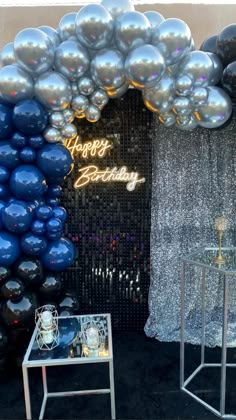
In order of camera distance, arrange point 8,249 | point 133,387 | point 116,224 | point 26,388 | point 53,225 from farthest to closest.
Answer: point 116,224 → point 133,387 → point 53,225 → point 8,249 → point 26,388

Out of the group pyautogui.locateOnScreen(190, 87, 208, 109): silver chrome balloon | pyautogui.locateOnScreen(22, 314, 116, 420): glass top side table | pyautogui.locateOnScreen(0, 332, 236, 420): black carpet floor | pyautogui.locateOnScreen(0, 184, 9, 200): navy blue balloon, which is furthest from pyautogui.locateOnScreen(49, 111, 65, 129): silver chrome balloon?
pyautogui.locateOnScreen(0, 332, 236, 420): black carpet floor

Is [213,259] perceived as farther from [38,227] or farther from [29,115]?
[29,115]

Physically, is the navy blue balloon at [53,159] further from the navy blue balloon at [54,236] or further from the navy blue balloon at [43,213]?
the navy blue balloon at [54,236]

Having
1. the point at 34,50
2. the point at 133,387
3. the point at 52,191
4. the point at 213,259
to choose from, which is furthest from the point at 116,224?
the point at 34,50

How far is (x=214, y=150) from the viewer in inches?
124

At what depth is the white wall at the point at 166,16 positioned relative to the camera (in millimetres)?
3264

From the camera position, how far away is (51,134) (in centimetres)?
244

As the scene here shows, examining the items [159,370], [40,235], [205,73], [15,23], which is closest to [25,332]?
[40,235]

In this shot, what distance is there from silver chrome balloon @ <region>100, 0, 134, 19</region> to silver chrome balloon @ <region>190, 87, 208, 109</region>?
0.68 meters

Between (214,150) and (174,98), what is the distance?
3.18ft

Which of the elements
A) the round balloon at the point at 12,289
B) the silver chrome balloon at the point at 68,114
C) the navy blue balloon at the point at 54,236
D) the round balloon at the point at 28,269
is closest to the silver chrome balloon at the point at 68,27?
the silver chrome balloon at the point at 68,114

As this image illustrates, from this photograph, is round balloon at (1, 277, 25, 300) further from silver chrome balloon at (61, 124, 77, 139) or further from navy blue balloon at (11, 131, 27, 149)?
silver chrome balloon at (61, 124, 77, 139)

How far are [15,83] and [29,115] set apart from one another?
212 mm

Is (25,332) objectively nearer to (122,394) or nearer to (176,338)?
(122,394)
